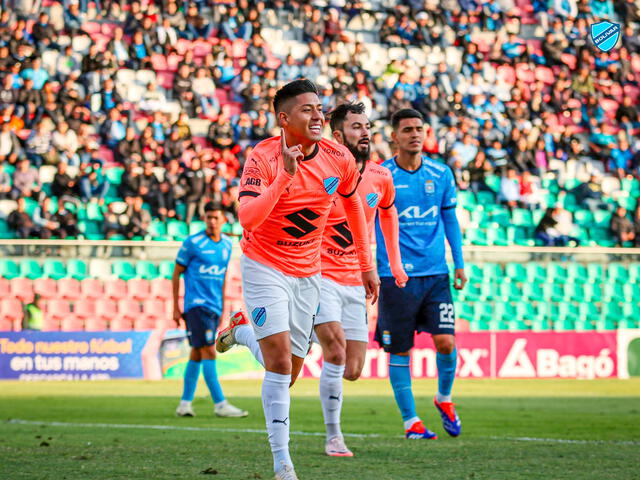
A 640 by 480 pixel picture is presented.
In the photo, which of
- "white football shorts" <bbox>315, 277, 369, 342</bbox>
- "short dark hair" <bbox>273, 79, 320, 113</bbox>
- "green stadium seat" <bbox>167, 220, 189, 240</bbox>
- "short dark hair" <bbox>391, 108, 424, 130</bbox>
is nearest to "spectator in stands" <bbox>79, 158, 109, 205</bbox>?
"green stadium seat" <bbox>167, 220, 189, 240</bbox>

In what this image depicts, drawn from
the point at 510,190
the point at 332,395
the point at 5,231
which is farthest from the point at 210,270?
the point at 510,190

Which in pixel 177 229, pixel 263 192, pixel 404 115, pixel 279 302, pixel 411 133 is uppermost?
pixel 404 115

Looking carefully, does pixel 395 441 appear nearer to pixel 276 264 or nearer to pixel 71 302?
pixel 276 264

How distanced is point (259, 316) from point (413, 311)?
316 cm

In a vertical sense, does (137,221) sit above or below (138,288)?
above

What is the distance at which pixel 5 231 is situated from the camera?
18703 millimetres

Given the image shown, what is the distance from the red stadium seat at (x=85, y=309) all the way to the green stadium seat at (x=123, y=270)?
1.91ft

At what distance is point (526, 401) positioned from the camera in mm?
13672

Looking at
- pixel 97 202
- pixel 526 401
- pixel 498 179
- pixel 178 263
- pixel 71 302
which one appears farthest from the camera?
pixel 498 179

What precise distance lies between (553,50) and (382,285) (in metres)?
18.3

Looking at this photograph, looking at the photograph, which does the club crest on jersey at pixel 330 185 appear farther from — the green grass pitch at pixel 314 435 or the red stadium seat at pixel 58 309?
the red stadium seat at pixel 58 309

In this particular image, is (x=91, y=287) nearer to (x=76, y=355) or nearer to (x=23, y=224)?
(x=76, y=355)

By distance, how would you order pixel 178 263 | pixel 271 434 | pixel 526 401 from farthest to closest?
pixel 526 401
pixel 178 263
pixel 271 434

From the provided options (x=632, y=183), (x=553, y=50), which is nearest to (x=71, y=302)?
(x=632, y=183)
